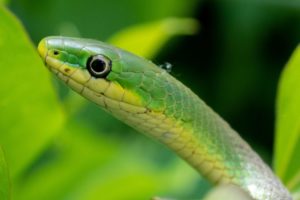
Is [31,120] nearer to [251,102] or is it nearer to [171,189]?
[171,189]

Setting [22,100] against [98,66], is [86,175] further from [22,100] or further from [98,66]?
[22,100]

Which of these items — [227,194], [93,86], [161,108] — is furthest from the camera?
[161,108]

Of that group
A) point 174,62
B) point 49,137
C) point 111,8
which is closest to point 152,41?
point 49,137

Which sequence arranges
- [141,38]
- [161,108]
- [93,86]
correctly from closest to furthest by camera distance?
[93,86]
[161,108]
[141,38]

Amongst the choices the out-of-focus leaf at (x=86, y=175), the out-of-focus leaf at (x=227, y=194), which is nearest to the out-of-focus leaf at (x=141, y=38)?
the out-of-focus leaf at (x=86, y=175)

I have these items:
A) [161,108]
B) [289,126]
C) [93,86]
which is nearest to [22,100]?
[93,86]
